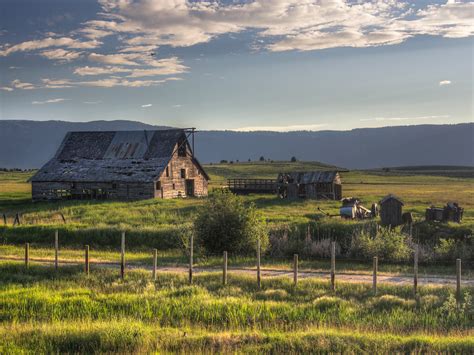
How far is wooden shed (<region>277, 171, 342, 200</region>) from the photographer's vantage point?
209 feet

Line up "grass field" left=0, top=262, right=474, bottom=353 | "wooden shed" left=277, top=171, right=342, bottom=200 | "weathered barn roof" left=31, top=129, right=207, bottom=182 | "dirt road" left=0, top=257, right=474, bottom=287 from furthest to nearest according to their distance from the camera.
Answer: "wooden shed" left=277, top=171, right=342, bottom=200 < "weathered barn roof" left=31, top=129, right=207, bottom=182 < "dirt road" left=0, top=257, right=474, bottom=287 < "grass field" left=0, top=262, right=474, bottom=353

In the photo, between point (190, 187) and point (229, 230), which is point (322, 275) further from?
point (190, 187)

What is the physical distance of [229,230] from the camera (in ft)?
97.5


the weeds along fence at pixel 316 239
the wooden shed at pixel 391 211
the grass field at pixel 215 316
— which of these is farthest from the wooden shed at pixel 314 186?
the grass field at pixel 215 316

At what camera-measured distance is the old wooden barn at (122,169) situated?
5974 cm

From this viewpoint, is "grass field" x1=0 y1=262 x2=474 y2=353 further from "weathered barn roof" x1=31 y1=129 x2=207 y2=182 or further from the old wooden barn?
"weathered barn roof" x1=31 y1=129 x2=207 y2=182

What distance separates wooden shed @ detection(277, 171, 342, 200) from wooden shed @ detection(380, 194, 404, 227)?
27.6 metres

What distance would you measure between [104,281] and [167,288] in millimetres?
2920

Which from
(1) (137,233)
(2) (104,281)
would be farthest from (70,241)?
(2) (104,281)

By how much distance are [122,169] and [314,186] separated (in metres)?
20.3

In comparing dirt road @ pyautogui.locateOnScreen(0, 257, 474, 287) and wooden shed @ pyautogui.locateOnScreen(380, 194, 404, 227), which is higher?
wooden shed @ pyautogui.locateOnScreen(380, 194, 404, 227)

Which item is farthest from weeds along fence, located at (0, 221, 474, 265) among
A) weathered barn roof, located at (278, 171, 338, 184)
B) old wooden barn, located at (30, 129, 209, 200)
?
weathered barn roof, located at (278, 171, 338, 184)

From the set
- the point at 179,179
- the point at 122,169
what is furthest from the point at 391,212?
the point at 122,169

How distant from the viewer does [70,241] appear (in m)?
33.7
